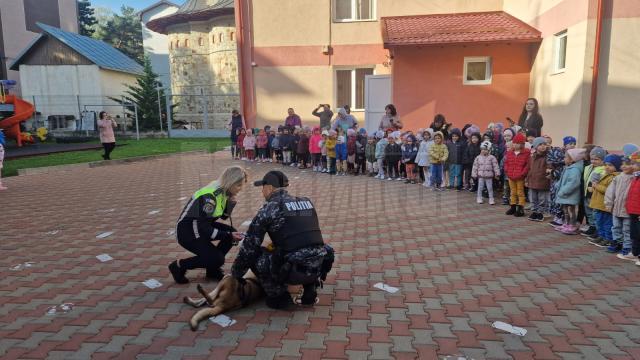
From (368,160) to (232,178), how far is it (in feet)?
25.9

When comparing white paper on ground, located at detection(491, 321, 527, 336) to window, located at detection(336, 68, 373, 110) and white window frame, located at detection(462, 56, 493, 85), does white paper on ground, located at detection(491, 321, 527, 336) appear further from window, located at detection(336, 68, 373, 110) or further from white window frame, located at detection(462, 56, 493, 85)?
window, located at detection(336, 68, 373, 110)

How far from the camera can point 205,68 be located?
32625mm

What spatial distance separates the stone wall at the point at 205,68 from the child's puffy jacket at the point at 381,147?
17.9 m

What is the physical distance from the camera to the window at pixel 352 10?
16.6 m

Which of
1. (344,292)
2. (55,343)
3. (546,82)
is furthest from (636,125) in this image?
(55,343)

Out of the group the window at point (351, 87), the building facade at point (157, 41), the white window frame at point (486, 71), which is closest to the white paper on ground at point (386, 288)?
the white window frame at point (486, 71)

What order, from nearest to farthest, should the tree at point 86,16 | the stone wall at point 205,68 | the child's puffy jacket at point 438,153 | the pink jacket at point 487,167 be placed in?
the pink jacket at point 487,167, the child's puffy jacket at point 438,153, the stone wall at point 205,68, the tree at point 86,16

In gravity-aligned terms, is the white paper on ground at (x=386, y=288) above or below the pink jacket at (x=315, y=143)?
below

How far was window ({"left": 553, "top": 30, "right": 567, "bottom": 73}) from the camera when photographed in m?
11.3

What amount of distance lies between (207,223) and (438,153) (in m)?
6.71

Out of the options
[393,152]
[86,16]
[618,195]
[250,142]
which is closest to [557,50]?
[393,152]

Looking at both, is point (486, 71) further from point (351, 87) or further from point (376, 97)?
point (351, 87)

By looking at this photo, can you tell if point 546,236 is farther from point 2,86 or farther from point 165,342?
point 2,86

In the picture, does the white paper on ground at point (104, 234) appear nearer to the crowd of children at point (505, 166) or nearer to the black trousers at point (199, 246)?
the black trousers at point (199, 246)
